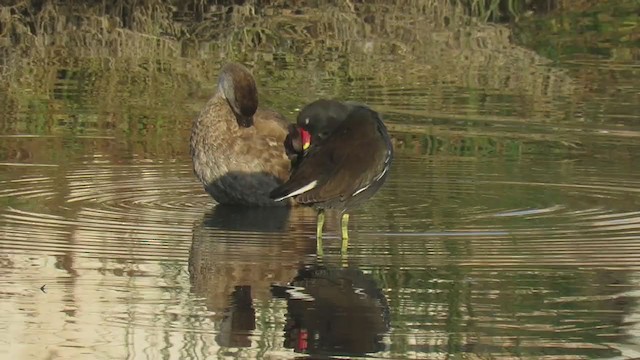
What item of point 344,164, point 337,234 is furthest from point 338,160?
point 337,234

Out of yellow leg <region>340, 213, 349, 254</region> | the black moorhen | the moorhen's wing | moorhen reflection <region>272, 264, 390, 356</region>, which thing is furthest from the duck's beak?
moorhen reflection <region>272, 264, 390, 356</region>

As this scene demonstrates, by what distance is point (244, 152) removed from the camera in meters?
10.6

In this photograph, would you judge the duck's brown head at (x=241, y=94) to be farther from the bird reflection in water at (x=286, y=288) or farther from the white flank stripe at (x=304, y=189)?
Answer: the white flank stripe at (x=304, y=189)

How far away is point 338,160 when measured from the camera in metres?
8.88

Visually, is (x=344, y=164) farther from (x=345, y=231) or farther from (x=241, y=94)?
(x=241, y=94)

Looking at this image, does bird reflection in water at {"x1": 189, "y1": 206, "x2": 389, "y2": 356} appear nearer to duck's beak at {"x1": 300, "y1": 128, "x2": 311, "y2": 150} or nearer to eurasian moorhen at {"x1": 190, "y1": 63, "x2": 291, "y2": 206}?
duck's beak at {"x1": 300, "y1": 128, "x2": 311, "y2": 150}

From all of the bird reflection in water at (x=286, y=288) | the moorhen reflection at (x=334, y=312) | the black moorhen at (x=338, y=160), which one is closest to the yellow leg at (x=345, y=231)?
the black moorhen at (x=338, y=160)

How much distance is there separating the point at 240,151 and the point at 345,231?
5.75 feet

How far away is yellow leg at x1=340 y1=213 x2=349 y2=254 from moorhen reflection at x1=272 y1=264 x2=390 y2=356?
489mm

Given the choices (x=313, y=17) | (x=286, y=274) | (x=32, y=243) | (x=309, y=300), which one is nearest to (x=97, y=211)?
(x=32, y=243)

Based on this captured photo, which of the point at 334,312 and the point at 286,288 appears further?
the point at 286,288

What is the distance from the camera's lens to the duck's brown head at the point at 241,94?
1078 cm

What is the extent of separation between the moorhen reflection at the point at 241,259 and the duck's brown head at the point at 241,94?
60 cm

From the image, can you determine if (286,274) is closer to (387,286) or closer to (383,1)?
(387,286)
